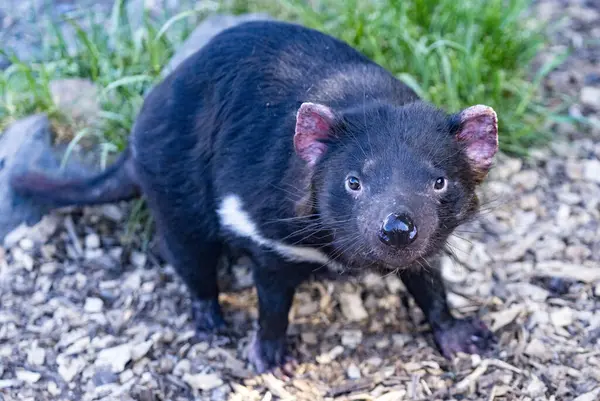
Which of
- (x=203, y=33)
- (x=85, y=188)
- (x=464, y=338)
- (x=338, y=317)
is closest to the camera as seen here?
(x=464, y=338)

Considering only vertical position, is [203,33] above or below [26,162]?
above

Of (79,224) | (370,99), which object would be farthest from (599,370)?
(79,224)

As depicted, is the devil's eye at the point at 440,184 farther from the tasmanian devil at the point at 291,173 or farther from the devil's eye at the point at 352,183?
the devil's eye at the point at 352,183

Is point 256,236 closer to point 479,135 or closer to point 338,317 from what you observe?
point 338,317

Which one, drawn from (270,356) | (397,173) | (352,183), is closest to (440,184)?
(397,173)

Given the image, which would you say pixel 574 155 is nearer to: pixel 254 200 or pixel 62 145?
pixel 254 200

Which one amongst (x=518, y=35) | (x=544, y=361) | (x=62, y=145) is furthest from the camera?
(x=518, y=35)

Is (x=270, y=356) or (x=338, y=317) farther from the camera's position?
(x=338, y=317)
